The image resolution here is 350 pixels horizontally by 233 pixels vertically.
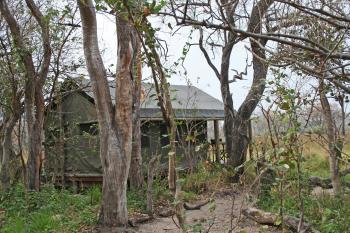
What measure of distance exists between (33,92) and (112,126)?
3290 millimetres

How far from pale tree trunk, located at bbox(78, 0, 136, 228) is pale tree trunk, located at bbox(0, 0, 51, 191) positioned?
2.73 meters

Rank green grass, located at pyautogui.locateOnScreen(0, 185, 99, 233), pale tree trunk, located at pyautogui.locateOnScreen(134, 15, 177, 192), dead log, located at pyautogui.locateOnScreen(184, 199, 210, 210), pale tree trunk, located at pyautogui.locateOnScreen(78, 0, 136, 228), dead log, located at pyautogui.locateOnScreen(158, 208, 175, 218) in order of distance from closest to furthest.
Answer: pale tree trunk, located at pyautogui.locateOnScreen(134, 15, 177, 192) → pale tree trunk, located at pyautogui.locateOnScreen(78, 0, 136, 228) → green grass, located at pyautogui.locateOnScreen(0, 185, 99, 233) → dead log, located at pyautogui.locateOnScreen(158, 208, 175, 218) → dead log, located at pyautogui.locateOnScreen(184, 199, 210, 210)

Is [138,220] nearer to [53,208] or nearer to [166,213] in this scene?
[166,213]

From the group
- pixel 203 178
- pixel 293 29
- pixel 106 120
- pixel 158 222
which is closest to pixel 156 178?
pixel 203 178

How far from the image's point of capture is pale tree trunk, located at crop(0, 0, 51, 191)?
9898 millimetres

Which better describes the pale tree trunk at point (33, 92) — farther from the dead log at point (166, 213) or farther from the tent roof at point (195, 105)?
the tent roof at point (195, 105)

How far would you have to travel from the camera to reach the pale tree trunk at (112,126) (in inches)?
296

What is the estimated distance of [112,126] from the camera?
24.9 feet

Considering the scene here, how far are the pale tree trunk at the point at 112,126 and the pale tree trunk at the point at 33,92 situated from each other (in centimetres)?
273

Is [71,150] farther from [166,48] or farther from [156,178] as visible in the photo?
[166,48]

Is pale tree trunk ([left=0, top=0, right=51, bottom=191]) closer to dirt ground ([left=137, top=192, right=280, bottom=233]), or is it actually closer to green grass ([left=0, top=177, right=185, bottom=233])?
green grass ([left=0, top=177, right=185, bottom=233])

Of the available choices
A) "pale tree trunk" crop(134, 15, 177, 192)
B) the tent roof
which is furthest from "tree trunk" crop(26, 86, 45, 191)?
"pale tree trunk" crop(134, 15, 177, 192)

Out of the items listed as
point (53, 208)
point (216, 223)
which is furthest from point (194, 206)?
point (53, 208)

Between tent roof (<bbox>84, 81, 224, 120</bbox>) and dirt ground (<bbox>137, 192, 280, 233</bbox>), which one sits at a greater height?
tent roof (<bbox>84, 81, 224, 120</bbox>)
